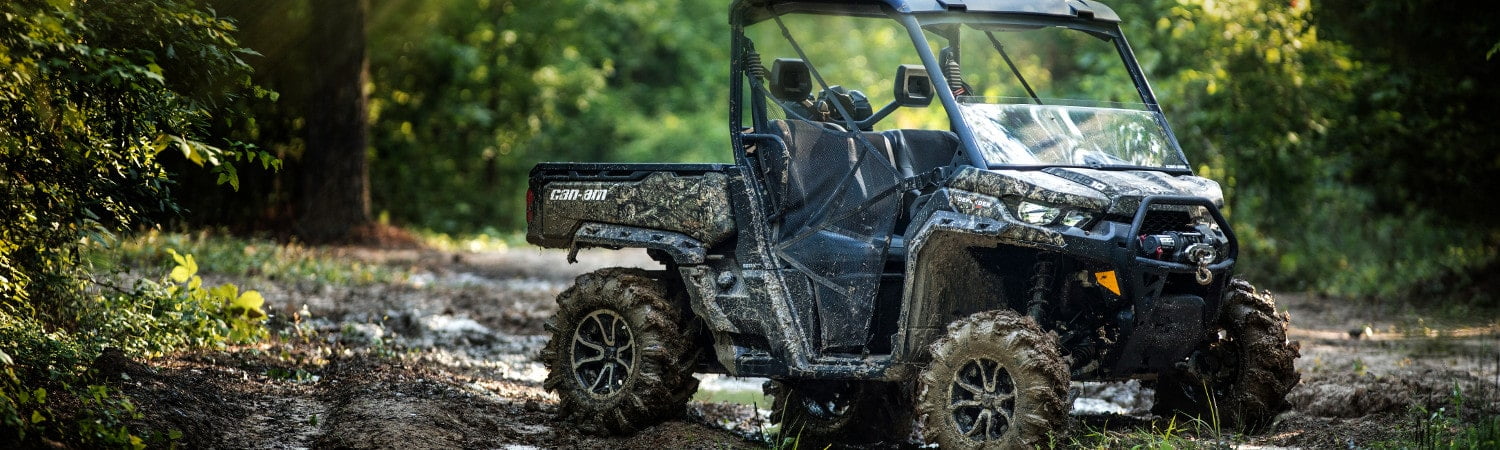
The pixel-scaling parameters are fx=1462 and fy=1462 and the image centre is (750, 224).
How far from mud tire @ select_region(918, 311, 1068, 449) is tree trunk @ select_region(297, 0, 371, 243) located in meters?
13.5

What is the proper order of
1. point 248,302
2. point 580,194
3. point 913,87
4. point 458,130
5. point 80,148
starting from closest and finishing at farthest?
point 80,148 < point 913,87 < point 580,194 < point 248,302 < point 458,130

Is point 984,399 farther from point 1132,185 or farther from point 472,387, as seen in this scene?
point 472,387

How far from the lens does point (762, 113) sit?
7.97 m

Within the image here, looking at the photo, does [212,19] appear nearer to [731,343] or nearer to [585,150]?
[731,343]

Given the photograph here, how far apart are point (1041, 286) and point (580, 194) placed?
2.81 m

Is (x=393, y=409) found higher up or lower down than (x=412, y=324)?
higher up

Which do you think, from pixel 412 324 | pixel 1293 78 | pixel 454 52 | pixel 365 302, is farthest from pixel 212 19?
pixel 454 52

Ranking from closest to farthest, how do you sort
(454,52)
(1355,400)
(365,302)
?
(1355,400) → (365,302) → (454,52)

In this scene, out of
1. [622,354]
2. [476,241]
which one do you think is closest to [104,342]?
[622,354]

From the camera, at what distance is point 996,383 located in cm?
642

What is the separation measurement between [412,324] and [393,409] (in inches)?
166

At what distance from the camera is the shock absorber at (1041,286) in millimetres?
6609

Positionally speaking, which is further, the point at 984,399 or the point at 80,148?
the point at 80,148

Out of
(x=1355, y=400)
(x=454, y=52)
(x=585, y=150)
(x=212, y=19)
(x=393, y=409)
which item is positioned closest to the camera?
(x=212, y=19)
